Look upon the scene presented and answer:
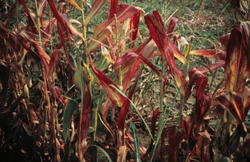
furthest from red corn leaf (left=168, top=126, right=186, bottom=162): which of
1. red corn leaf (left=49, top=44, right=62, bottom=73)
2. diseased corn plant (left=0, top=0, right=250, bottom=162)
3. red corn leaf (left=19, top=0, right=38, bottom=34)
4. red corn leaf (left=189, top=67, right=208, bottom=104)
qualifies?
red corn leaf (left=19, top=0, right=38, bottom=34)

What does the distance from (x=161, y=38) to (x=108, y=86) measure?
0.20m

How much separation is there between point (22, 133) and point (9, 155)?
0.17 metres

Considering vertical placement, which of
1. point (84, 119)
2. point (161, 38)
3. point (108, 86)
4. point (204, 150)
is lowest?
point (204, 150)

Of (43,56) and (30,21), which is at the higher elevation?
(30,21)

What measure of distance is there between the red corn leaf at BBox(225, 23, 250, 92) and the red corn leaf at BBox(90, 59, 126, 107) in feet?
1.03

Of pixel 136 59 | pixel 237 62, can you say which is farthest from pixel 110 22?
pixel 237 62

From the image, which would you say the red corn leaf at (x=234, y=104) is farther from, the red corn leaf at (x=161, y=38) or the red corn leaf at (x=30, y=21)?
the red corn leaf at (x=30, y=21)

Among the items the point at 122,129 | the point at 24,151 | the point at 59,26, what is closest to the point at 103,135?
the point at 24,151

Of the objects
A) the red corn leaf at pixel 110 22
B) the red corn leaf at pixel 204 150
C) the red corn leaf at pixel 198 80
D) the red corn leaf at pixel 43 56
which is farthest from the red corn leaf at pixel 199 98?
the red corn leaf at pixel 43 56

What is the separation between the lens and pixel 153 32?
0.68m

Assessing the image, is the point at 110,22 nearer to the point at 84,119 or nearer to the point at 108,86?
the point at 108,86

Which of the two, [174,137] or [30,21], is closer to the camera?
[174,137]

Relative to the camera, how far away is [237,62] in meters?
0.67

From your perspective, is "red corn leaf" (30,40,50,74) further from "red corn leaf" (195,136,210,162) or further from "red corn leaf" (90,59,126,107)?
"red corn leaf" (195,136,210,162)
